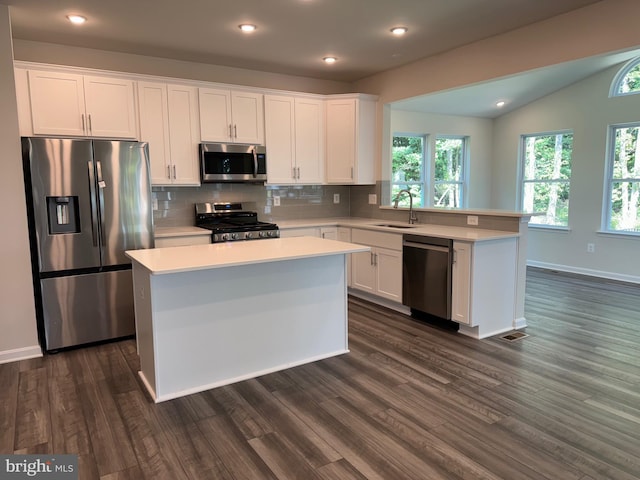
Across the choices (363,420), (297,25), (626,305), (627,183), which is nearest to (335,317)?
(363,420)

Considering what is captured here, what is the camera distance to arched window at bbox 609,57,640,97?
5754 millimetres

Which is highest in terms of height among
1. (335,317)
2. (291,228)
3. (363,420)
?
(291,228)

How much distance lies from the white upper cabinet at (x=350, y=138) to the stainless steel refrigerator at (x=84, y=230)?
2315mm

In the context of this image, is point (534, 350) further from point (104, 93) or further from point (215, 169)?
point (104, 93)

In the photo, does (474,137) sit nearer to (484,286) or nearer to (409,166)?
(409,166)

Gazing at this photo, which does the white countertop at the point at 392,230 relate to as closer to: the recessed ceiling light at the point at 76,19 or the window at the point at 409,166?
the recessed ceiling light at the point at 76,19

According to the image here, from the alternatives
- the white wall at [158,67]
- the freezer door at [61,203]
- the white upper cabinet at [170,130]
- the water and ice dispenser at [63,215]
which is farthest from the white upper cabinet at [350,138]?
the water and ice dispenser at [63,215]

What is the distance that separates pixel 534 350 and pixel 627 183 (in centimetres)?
399

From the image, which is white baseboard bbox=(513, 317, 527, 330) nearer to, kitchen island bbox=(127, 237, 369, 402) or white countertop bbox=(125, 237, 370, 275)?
kitchen island bbox=(127, 237, 369, 402)

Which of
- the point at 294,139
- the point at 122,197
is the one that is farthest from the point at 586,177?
the point at 122,197

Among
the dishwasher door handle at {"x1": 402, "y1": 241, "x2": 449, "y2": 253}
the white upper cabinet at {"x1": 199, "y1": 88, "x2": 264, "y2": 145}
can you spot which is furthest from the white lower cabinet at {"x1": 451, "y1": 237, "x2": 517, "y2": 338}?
the white upper cabinet at {"x1": 199, "y1": 88, "x2": 264, "y2": 145}

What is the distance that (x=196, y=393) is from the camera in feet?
9.05

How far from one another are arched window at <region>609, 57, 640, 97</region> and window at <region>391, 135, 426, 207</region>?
2.72m

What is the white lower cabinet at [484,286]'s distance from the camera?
3578 millimetres
